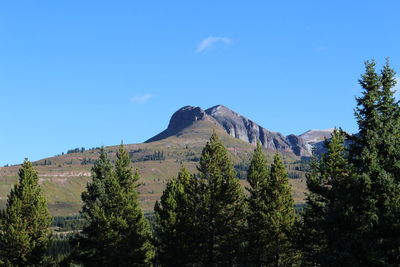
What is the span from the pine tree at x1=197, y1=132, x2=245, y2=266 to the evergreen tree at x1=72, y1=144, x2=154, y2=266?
701 centimetres

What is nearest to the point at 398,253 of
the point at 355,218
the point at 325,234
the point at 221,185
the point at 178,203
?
the point at 355,218

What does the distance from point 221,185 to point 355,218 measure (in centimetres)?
2498

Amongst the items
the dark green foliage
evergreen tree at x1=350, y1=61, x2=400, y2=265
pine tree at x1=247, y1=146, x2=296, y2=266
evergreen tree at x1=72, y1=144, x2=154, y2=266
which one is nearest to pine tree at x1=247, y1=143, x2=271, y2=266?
pine tree at x1=247, y1=146, x2=296, y2=266

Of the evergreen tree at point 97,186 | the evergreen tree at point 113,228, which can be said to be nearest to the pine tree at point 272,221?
the evergreen tree at point 113,228

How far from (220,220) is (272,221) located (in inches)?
274

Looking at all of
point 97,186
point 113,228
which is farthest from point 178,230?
point 97,186

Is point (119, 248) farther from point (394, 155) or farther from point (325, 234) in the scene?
point (394, 155)

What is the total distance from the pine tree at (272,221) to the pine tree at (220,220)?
1.80 meters

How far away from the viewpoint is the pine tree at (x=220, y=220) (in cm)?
5394

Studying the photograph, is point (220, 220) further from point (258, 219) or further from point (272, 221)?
point (272, 221)

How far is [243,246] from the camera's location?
183 feet

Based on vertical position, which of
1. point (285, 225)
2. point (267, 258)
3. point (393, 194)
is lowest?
point (267, 258)

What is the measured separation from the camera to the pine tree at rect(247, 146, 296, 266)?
5069 cm

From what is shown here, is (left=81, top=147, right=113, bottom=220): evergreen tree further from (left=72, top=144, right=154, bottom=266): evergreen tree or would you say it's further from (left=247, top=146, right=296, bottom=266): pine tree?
(left=247, top=146, right=296, bottom=266): pine tree
